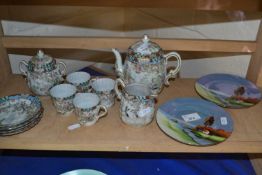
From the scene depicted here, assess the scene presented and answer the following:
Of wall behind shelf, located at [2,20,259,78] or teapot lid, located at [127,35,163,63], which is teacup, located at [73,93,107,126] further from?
wall behind shelf, located at [2,20,259,78]

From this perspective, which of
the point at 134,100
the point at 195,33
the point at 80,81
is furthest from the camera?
the point at 195,33

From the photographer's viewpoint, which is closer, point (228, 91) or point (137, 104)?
point (137, 104)

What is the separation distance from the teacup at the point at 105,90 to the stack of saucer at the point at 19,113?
14 centimetres

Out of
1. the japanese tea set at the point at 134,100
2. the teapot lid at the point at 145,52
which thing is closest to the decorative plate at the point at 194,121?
the japanese tea set at the point at 134,100

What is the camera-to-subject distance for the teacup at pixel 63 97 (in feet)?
2.16

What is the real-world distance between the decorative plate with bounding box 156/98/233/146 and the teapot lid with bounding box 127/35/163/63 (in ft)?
0.38

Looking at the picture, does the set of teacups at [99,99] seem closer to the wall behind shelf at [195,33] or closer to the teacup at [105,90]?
the teacup at [105,90]

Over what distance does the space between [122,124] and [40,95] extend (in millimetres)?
233

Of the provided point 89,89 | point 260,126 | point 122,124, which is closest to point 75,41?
point 89,89

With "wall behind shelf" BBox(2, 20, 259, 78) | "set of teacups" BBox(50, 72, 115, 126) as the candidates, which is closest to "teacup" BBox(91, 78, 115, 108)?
"set of teacups" BBox(50, 72, 115, 126)

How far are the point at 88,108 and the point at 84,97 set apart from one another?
0.06 metres

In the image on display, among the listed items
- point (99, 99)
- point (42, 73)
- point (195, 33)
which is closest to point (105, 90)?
point (99, 99)

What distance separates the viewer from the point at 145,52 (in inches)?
26.3

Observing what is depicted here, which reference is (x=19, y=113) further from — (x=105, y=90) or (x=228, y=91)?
(x=228, y=91)
